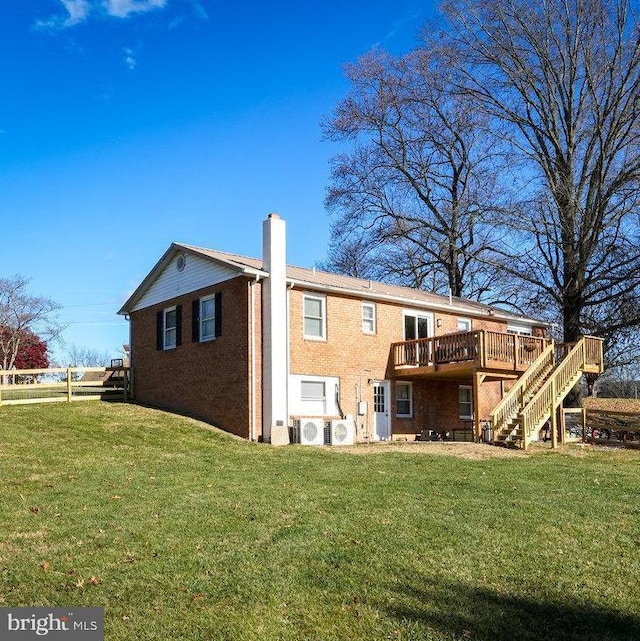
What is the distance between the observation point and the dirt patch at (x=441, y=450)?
16.5 metres

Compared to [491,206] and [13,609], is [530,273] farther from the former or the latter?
[13,609]

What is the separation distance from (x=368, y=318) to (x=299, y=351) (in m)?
3.33

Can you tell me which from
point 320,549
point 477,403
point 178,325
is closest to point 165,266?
point 178,325

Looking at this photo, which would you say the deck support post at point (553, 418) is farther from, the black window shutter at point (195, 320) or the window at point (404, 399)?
the black window shutter at point (195, 320)

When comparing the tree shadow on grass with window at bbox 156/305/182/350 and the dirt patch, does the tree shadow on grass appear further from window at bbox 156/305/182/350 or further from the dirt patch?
window at bbox 156/305/182/350

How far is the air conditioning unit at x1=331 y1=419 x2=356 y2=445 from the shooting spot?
18.7 meters

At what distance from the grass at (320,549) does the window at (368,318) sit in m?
8.70

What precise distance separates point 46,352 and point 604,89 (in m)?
35.9

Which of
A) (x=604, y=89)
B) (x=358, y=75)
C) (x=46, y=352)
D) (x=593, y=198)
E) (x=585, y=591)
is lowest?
(x=585, y=591)

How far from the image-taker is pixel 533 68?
93.1 feet

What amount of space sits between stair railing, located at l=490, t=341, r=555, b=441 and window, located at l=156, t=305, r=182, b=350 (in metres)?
10.1

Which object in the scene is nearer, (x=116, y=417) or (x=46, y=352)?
(x=116, y=417)

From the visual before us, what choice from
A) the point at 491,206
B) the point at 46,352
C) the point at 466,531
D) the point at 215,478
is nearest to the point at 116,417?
the point at 215,478

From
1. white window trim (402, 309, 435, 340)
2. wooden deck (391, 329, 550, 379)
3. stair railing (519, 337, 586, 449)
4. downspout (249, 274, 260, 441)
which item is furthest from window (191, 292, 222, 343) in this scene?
stair railing (519, 337, 586, 449)
